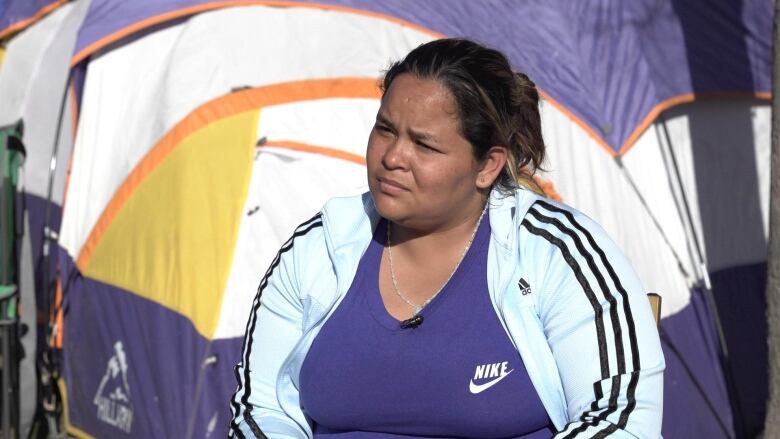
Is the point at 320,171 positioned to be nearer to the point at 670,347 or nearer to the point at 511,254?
the point at 670,347

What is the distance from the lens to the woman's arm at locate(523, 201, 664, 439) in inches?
78.0

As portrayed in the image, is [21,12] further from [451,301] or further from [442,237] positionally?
[451,301]

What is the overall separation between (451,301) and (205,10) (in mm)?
2732

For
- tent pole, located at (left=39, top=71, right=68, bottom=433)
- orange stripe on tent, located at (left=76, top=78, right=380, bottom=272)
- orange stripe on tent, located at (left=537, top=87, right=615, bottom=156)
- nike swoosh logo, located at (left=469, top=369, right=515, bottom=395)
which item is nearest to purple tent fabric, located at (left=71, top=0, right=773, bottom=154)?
orange stripe on tent, located at (left=537, top=87, right=615, bottom=156)

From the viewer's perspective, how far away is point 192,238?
4.18 m

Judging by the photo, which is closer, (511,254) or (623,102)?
(511,254)

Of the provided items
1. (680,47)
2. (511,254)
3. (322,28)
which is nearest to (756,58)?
(680,47)

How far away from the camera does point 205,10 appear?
14.8 feet

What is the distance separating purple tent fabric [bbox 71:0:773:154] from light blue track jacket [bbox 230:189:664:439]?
2.45 m

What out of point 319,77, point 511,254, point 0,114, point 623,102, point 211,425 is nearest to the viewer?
point 511,254

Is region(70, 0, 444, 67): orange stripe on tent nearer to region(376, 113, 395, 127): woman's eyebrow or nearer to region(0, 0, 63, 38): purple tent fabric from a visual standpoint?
region(0, 0, 63, 38): purple tent fabric

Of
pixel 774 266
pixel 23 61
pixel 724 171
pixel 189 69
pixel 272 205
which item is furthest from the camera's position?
pixel 23 61

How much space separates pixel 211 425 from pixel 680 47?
2456 mm

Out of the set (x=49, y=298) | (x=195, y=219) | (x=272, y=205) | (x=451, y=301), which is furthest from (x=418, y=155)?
(x=49, y=298)
